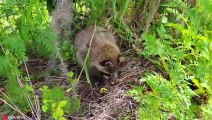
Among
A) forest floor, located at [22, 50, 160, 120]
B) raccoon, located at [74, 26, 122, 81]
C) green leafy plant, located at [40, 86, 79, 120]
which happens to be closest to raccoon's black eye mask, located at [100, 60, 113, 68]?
raccoon, located at [74, 26, 122, 81]

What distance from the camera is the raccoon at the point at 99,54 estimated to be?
4.53 metres

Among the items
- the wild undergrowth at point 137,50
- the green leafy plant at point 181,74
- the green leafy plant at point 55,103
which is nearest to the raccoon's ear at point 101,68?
the wild undergrowth at point 137,50

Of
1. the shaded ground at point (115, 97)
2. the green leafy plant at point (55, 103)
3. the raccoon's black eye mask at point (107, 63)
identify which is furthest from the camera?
the raccoon's black eye mask at point (107, 63)

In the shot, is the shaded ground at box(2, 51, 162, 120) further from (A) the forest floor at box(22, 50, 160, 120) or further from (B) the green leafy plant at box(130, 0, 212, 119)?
(B) the green leafy plant at box(130, 0, 212, 119)

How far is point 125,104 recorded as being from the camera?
4.07 metres

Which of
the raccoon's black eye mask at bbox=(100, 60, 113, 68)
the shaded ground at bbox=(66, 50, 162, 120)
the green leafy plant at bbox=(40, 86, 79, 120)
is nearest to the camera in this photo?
the green leafy plant at bbox=(40, 86, 79, 120)

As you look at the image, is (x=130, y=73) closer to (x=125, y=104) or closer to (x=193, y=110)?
(x=125, y=104)

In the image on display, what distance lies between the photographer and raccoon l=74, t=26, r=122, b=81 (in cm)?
453

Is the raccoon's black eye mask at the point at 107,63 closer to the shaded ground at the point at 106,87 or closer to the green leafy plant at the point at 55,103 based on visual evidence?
the shaded ground at the point at 106,87

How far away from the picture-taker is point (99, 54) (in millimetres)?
4570

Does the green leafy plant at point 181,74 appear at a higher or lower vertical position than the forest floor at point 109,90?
higher

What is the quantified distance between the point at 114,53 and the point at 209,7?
4.63ft

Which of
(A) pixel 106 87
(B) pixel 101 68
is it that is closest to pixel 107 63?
(B) pixel 101 68

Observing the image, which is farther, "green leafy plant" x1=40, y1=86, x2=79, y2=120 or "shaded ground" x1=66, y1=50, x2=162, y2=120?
"shaded ground" x1=66, y1=50, x2=162, y2=120
